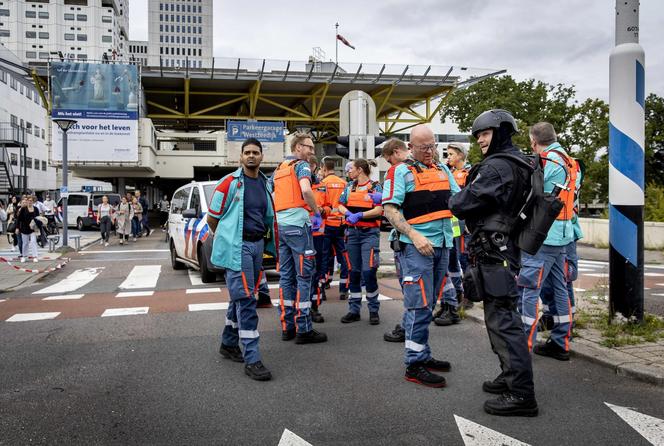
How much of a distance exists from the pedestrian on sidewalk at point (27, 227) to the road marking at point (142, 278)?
3077mm

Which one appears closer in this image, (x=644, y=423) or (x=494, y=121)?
(x=644, y=423)

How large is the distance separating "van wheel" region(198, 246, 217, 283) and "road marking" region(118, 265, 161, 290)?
2.83 ft

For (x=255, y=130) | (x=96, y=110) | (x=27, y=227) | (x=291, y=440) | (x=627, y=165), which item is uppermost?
(x=96, y=110)

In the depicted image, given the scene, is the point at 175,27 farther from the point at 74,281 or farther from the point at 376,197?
the point at 376,197

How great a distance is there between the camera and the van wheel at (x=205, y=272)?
9805 millimetres

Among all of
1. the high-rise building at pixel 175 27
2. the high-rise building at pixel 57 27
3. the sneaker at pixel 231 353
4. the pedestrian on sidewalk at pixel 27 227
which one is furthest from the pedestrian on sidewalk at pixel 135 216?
the high-rise building at pixel 175 27

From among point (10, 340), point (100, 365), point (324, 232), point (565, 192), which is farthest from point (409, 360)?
point (10, 340)

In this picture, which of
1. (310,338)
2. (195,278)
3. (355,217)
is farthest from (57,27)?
(310,338)

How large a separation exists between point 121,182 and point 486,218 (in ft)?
126

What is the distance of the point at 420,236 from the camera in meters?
4.23

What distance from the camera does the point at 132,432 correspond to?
3.41 metres

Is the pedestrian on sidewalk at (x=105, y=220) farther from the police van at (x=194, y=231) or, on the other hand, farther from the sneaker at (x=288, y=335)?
the sneaker at (x=288, y=335)

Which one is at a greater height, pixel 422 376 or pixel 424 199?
pixel 424 199

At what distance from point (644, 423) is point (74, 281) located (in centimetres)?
993
